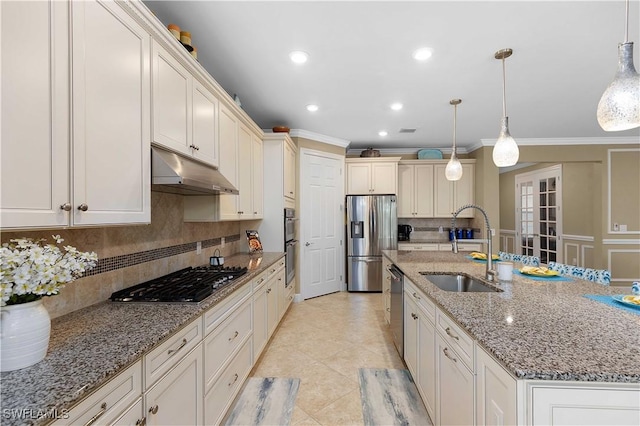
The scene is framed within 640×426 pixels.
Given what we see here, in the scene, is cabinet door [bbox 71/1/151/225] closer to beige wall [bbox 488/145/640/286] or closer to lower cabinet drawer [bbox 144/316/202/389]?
lower cabinet drawer [bbox 144/316/202/389]

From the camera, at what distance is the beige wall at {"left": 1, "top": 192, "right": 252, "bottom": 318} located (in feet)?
4.48

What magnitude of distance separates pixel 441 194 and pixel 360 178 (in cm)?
160

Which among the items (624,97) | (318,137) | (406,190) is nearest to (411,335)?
(624,97)

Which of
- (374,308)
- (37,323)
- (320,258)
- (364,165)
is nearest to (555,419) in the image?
(37,323)

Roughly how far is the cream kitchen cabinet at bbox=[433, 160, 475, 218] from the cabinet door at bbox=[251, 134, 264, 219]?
3.44 metres

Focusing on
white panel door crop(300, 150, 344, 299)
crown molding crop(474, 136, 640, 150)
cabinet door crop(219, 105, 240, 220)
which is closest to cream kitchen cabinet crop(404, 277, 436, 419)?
cabinet door crop(219, 105, 240, 220)

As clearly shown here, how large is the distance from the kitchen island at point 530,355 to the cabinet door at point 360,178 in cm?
345

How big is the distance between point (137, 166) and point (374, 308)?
3.64 m

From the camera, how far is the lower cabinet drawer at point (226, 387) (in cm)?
163

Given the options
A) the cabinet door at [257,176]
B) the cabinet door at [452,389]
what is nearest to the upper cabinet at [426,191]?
the cabinet door at [257,176]

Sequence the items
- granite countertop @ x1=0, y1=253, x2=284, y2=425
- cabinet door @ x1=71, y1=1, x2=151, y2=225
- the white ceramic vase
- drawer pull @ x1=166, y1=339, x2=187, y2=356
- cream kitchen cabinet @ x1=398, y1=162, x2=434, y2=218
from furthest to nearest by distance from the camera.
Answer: cream kitchen cabinet @ x1=398, y1=162, x2=434, y2=218
drawer pull @ x1=166, y1=339, x2=187, y2=356
cabinet door @ x1=71, y1=1, x2=151, y2=225
the white ceramic vase
granite countertop @ x1=0, y1=253, x2=284, y2=425

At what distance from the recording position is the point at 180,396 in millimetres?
1323

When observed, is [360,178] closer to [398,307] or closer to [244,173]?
[244,173]

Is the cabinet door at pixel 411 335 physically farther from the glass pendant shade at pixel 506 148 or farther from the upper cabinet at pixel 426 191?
the upper cabinet at pixel 426 191
